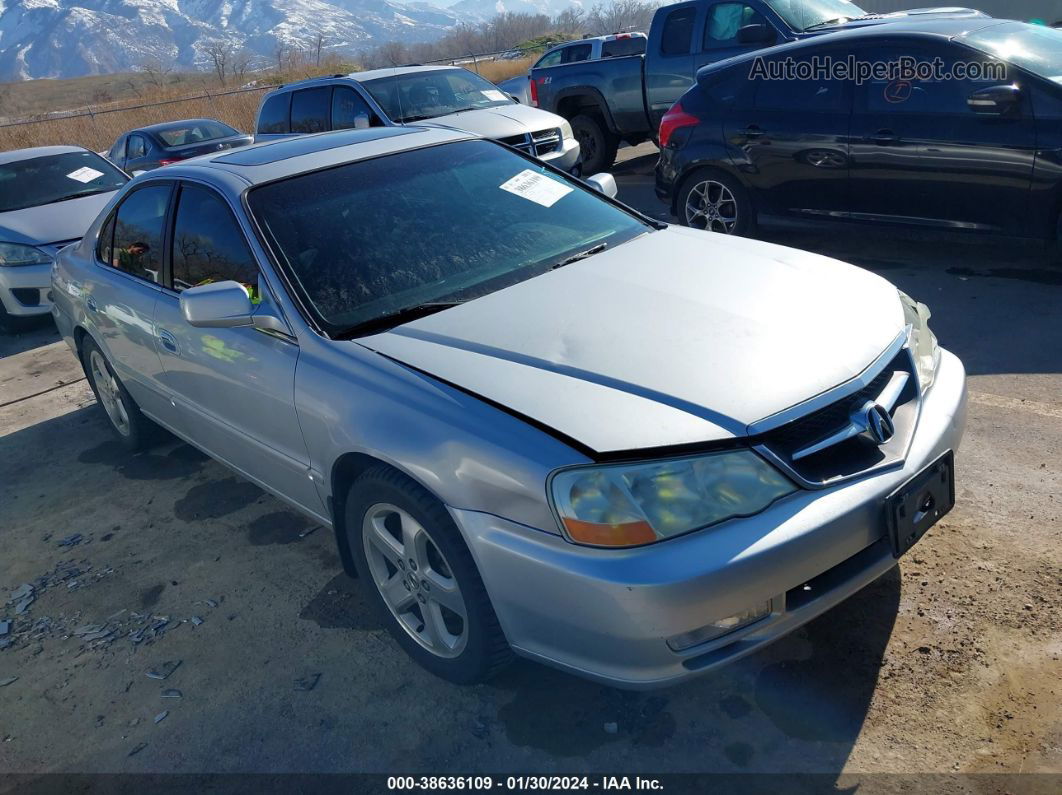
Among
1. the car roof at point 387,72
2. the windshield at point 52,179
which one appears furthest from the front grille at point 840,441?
the windshield at point 52,179

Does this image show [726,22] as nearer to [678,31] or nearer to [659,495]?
[678,31]

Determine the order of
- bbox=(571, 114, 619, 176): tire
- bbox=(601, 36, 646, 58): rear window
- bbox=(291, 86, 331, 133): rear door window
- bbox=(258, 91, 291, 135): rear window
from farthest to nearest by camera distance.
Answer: bbox=(601, 36, 646, 58): rear window
bbox=(571, 114, 619, 176): tire
bbox=(258, 91, 291, 135): rear window
bbox=(291, 86, 331, 133): rear door window

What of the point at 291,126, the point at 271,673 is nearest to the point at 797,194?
the point at 271,673

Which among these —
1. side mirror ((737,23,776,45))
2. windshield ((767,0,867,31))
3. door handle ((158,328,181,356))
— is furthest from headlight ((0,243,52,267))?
windshield ((767,0,867,31))

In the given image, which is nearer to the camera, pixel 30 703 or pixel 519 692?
pixel 519 692

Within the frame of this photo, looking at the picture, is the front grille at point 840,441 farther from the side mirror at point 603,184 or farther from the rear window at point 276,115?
the rear window at point 276,115

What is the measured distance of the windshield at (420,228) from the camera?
3209 mm

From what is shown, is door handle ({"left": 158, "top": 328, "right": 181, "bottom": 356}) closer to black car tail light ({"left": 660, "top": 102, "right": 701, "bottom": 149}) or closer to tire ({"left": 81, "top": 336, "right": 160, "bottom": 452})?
tire ({"left": 81, "top": 336, "right": 160, "bottom": 452})

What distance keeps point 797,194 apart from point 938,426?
4.12 m

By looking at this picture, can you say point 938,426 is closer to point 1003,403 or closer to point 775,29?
point 1003,403

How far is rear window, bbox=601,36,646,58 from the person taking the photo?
12219 mm

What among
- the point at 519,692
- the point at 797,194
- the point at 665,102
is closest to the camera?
the point at 519,692

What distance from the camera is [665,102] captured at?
34.5 feet

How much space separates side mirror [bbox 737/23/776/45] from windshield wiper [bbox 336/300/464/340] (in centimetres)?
723
